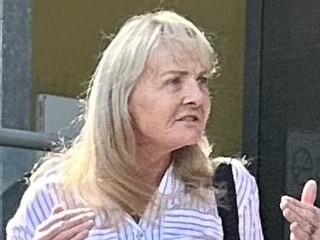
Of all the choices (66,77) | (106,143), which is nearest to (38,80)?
(66,77)

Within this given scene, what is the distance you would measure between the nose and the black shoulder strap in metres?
0.27

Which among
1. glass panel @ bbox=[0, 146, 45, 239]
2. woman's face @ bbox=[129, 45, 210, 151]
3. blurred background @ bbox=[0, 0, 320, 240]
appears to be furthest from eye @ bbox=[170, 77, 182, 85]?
blurred background @ bbox=[0, 0, 320, 240]

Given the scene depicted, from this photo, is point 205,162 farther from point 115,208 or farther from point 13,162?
point 13,162

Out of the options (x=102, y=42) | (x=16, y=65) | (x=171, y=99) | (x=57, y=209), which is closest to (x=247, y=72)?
(x=102, y=42)

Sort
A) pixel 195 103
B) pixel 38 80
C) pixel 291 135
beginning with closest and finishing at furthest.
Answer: pixel 195 103, pixel 38 80, pixel 291 135

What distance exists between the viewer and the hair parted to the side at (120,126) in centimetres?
350

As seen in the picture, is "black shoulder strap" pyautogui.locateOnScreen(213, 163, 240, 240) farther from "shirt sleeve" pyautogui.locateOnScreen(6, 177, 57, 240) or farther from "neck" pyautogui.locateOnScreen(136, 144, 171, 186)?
"shirt sleeve" pyautogui.locateOnScreen(6, 177, 57, 240)

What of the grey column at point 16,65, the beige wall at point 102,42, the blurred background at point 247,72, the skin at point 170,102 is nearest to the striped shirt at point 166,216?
the skin at point 170,102

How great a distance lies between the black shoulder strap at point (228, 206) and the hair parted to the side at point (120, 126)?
0.13 ft

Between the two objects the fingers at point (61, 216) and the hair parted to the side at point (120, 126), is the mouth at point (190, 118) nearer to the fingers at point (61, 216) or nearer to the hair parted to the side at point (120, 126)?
the hair parted to the side at point (120, 126)

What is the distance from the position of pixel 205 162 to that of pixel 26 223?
0.55m

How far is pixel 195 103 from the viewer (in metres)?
3.42

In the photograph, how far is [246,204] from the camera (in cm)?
355

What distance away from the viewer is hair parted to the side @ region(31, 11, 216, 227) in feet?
11.5
